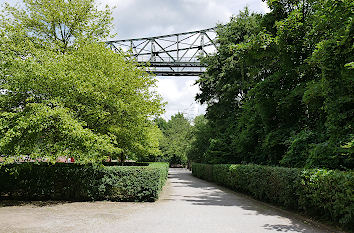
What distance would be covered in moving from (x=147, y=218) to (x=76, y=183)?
4.40 meters

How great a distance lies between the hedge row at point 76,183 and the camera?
34.2 ft

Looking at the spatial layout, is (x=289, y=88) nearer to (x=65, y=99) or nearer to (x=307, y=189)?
(x=307, y=189)

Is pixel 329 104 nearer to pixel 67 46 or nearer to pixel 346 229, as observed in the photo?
pixel 346 229

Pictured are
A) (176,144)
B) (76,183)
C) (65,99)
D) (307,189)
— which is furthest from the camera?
(176,144)

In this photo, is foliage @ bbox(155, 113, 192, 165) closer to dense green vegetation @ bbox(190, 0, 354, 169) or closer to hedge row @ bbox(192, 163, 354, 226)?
dense green vegetation @ bbox(190, 0, 354, 169)

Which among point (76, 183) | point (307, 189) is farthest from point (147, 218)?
point (307, 189)

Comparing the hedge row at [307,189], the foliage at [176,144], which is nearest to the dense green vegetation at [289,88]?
the hedge row at [307,189]

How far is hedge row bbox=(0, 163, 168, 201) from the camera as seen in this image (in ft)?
34.2

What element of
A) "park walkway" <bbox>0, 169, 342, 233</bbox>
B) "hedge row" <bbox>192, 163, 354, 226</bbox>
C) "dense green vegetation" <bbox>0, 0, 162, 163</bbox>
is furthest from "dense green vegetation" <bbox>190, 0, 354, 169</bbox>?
"dense green vegetation" <bbox>0, 0, 162, 163</bbox>

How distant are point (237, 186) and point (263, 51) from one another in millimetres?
7941

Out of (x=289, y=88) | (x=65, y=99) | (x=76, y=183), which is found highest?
(x=289, y=88)

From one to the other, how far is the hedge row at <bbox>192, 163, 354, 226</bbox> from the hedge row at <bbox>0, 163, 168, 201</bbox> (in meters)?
4.89

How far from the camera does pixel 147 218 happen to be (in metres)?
7.69

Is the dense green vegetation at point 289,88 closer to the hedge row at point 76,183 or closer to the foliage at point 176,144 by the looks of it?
the hedge row at point 76,183
